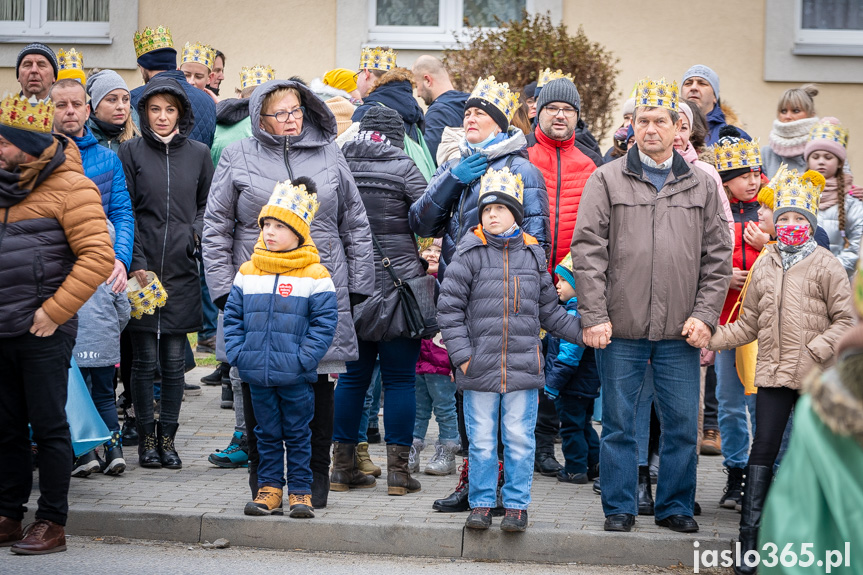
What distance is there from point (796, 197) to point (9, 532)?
15.1 feet

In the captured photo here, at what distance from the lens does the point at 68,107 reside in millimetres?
7246

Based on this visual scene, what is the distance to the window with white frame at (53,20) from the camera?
538 inches

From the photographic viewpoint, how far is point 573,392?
290 inches

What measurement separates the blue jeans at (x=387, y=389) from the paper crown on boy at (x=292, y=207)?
1.05 m

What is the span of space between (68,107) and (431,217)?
250cm

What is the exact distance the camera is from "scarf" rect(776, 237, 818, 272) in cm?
603

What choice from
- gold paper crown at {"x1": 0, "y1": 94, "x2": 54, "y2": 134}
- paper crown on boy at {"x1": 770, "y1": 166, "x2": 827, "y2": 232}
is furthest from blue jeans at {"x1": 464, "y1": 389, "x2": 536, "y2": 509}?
gold paper crown at {"x1": 0, "y1": 94, "x2": 54, "y2": 134}

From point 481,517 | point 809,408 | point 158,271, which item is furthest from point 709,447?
point 809,408

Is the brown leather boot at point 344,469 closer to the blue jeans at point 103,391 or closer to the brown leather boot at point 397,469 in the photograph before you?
the brown leather boot at point 397,469

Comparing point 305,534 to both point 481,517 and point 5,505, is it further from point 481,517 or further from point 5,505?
A: point 5,505

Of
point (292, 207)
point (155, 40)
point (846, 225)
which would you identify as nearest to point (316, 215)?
point (292, 207)

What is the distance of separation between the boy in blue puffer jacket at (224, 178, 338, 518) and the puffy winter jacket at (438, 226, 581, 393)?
694mm

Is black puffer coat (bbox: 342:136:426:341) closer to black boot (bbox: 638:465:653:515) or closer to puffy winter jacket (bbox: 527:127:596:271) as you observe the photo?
puffy winter jacket (bbox: 527:127:596:271)

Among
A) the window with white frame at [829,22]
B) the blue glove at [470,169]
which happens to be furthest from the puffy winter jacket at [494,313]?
the window with white frame at [829,22]
